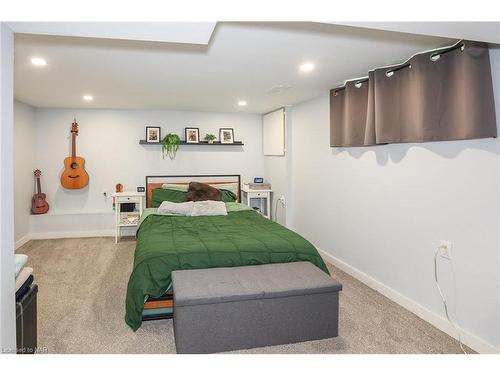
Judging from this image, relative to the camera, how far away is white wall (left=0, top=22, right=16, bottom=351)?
56.3 inches

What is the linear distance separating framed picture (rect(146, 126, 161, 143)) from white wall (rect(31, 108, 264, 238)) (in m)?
0.10

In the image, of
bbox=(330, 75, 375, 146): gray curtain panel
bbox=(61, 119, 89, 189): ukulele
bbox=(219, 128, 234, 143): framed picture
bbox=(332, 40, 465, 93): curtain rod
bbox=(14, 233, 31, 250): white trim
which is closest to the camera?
bbox=(332, 40, 465, 93): curtain rod

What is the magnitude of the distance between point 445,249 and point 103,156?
16.2 ft

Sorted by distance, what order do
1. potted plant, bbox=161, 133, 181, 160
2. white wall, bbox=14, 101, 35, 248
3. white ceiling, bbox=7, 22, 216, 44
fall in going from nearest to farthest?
1. white ceiling, bbox=7, 22, 216, 44
2. white wall, bbox=14, 101, 35, 248
3. potted plant, bbox=161, 133, 181, 160

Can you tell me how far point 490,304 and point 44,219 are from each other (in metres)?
5.71

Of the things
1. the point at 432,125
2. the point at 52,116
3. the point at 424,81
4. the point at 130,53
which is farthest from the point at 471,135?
the point at 52,116

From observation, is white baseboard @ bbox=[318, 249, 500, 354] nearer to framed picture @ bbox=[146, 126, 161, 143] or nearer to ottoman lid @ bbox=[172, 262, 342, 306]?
ottoman lid @ bbox=[172, 262, 342, 306]

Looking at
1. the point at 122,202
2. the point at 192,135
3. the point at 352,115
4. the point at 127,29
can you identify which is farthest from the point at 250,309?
the point at 192,135

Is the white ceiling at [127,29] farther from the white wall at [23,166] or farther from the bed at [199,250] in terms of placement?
the white wall at [23,166]

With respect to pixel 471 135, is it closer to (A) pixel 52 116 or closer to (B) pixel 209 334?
(B) pixel 209 334

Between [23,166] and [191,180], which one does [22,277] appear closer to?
[23,166]

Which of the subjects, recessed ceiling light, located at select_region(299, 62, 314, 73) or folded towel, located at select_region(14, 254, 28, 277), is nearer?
folded towel, located at select_region(14, 254, 28, 277)

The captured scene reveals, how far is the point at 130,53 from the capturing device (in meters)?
2.72

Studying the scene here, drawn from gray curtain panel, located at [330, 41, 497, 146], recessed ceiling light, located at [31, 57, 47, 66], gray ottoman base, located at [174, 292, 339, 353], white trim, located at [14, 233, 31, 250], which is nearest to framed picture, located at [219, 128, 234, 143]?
gray curtain panel, located at [330, 41, 497, 146]
